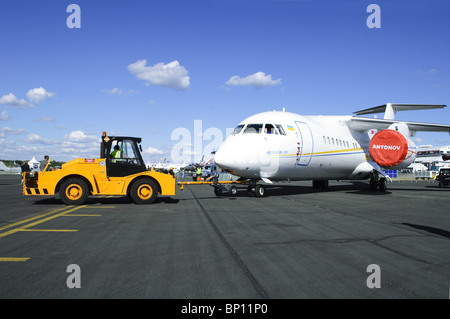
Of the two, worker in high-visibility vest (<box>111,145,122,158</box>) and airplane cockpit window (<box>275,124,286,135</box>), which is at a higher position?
airplane cockpit window (<box>275,124,286,135</box>)

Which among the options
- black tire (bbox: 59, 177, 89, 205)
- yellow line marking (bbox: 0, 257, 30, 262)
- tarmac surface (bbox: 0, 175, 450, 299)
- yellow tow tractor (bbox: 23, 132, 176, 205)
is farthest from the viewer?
black tire (bbox: 59, 177, 89, 205)

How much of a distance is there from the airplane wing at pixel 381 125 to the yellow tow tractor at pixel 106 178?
12279mm

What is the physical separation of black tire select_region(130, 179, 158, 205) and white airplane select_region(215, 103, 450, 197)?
2843mm

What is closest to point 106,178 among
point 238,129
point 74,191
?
point 74,191

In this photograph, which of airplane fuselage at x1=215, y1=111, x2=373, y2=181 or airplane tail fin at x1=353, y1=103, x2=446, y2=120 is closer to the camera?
airplane fuselage at x1=215, y1=111, x2=373, y2=181

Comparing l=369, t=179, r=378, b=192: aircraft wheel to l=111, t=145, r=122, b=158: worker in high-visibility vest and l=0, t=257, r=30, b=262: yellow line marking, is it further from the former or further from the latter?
l=0, t=257, r=30, b=262: yellow line marking

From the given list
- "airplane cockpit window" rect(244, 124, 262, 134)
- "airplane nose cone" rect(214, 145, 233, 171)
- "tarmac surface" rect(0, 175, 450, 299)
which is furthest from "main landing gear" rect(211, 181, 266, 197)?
"tarmac surface" rect(0, 175, 450, 299)

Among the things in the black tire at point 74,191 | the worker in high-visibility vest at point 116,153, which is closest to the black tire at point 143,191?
the worker in high-visibility vest at point 116,153

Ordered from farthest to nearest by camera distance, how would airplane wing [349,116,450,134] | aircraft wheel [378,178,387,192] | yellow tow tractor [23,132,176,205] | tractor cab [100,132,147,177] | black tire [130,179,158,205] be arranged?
1. aircraft wheel [378,178,387,192]
2. airplane wing [349,116,450,134]
3. black tire [130,179,158,205]
4. tractor cab [100,132,147,177]
5. yellow tow tractor [23,132,176,205]

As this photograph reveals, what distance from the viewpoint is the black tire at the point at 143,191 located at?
13.1 m

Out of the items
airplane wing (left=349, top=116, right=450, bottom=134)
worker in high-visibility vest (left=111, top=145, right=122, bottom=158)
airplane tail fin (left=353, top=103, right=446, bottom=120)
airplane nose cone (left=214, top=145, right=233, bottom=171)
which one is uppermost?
airplane tail fin (left=353, top=103, right=446, bottom=120)

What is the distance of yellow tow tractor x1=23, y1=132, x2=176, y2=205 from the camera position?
12367 mm

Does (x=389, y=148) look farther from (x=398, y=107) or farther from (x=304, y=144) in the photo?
(x=398, y=107)
